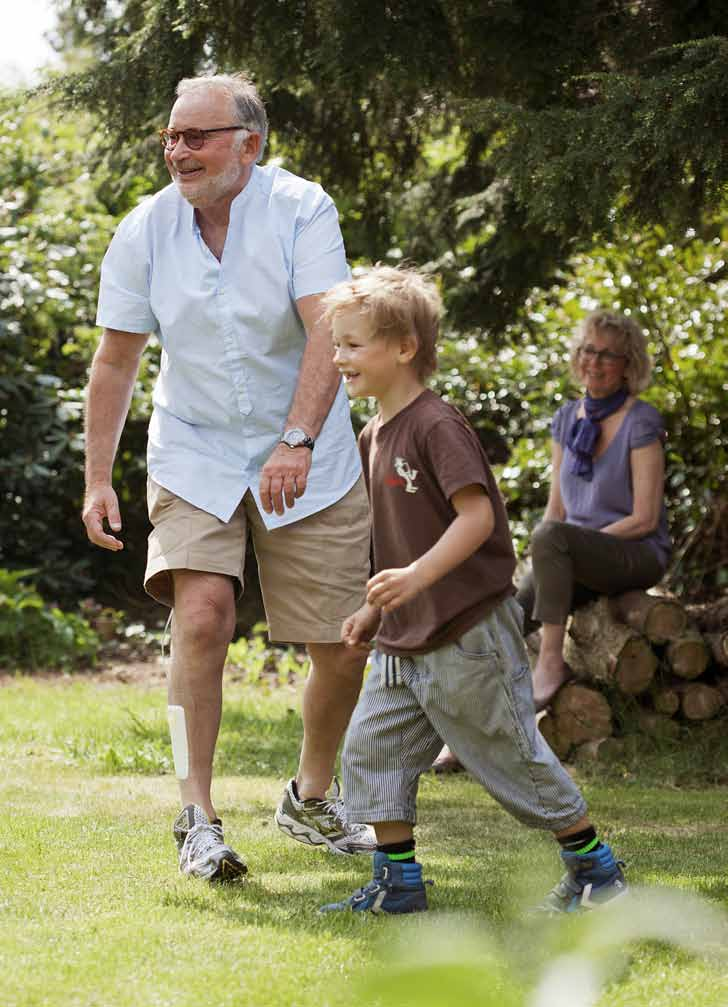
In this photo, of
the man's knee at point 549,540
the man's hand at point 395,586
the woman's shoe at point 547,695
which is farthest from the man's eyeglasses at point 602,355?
the man's hand at point 395,586

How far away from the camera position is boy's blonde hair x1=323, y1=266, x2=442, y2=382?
8.86 ft

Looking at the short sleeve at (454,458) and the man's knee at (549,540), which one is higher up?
the short sleeve at (454,458)

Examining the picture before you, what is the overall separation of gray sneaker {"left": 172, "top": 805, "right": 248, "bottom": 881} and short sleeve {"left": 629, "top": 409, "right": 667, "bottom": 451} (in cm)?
259

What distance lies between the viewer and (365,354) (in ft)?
8.93

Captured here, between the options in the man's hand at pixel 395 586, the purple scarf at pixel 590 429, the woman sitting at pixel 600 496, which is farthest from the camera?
the purple scarf at pixel 590 429

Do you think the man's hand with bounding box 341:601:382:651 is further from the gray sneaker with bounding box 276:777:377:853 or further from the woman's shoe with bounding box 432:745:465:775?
the woman's shoe with bounding box 432:745:465:775

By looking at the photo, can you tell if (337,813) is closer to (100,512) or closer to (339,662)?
(339,662)

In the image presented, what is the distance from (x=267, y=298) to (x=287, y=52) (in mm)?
1478

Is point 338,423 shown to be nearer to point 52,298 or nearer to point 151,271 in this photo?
point 151,271

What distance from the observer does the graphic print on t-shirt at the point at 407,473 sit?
2.67 m

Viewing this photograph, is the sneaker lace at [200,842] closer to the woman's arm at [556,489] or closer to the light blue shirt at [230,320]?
the light blue shirt at [230,320]

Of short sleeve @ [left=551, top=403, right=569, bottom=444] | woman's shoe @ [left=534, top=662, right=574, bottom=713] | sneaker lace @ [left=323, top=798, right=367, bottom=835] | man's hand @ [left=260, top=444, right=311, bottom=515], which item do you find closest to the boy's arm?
man's hand @ [left=260, top=444, right=311, bottom=515]

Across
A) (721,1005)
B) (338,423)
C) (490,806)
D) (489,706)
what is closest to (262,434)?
(338,423)

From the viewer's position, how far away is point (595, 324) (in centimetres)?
513
